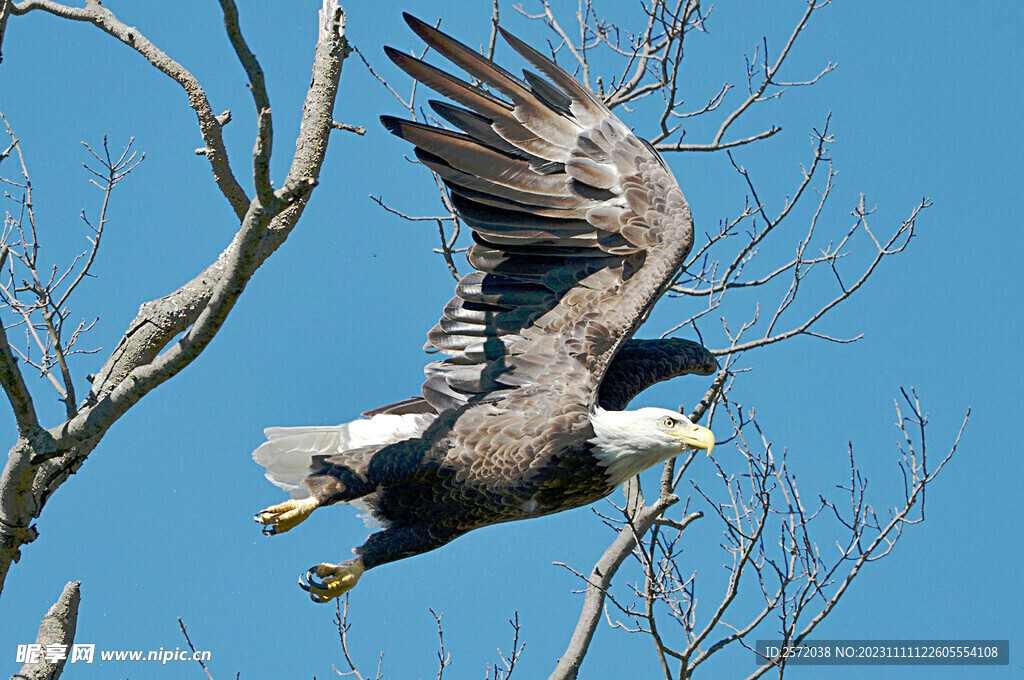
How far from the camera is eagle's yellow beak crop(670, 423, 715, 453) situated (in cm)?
405

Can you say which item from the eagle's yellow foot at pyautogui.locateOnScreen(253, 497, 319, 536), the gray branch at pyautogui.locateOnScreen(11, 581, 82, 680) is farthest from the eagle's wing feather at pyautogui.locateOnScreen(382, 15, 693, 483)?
the gray branch at pyautogui.locateOnScreen(11, 581, 82, 680)

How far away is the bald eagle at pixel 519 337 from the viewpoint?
4.09m

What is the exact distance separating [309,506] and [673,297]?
227 centimetres

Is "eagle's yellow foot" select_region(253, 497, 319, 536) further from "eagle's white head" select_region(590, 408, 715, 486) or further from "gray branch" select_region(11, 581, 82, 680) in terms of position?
"eagle's white head" select_region(590, 408, 715, 486)

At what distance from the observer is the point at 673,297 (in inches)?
215

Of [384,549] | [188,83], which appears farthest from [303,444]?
[188,83]

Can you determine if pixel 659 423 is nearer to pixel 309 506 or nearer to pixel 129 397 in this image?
pixel 309 506

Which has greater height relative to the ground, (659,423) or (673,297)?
(673,297)

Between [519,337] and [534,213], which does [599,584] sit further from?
[534,213]

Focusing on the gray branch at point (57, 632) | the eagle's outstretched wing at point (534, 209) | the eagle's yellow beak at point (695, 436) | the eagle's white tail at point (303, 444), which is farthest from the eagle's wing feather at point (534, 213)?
the gray branch at point (57, 632)

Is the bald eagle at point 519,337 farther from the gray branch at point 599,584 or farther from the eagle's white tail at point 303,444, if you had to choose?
the gray branch at point 599,584

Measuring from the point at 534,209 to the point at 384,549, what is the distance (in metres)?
1.46

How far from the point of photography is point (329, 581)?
401cm

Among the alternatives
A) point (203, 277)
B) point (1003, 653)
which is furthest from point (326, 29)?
point (1003, 653)
